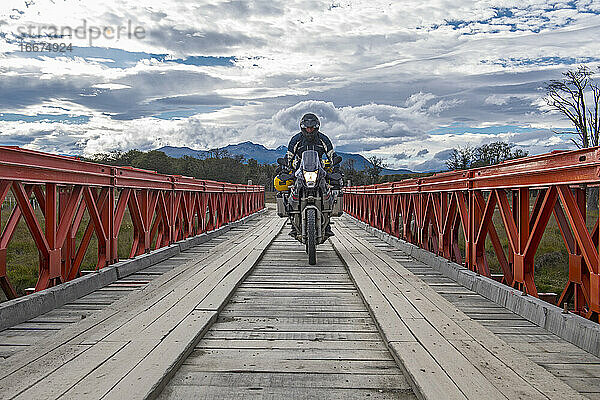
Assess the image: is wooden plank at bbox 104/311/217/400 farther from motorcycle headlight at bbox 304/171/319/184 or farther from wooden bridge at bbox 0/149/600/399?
motorcycle headlight at bbox 304/171/319/184

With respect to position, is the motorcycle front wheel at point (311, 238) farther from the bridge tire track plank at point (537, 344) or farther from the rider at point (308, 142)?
the bridge tire track plank at point (537, 344)

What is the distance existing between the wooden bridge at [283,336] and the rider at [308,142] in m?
2.91

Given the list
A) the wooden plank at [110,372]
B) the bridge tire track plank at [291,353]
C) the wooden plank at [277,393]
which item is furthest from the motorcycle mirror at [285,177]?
the wooden plank at [277,393]

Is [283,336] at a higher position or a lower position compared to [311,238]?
lower

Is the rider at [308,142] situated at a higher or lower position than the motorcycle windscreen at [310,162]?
higher

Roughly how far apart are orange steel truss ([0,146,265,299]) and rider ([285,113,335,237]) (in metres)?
1.93

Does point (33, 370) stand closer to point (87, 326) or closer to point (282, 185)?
point (87, 326)

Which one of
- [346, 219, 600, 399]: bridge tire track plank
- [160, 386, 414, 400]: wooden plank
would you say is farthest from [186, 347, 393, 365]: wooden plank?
[346, 219, 600, 399]: bridge tire track plank

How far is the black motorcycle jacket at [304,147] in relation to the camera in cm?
968

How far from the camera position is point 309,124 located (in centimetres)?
938

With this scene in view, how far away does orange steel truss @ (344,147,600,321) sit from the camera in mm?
3953

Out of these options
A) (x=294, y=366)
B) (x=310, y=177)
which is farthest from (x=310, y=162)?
(x=294, y=366)

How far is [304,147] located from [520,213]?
205 inches

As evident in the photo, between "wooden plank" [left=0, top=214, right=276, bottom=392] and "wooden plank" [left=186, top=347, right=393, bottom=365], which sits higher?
"wooden plank" [left=0, top=214, right=276, bottom=392]
